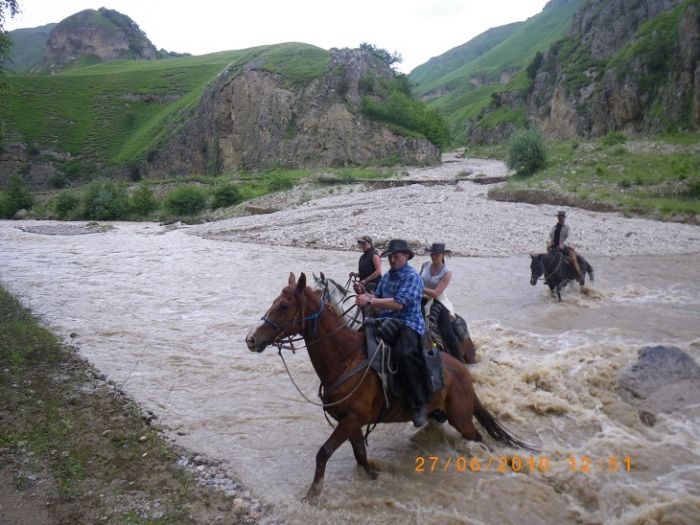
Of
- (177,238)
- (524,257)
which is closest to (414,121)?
(177,238)

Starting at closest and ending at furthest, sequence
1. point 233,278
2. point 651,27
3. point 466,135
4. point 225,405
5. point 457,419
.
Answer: point 457,419 → point 225,405 → point 233,278 → point 651,27 → point 466,135

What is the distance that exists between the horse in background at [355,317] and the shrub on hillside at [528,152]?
31562 mm

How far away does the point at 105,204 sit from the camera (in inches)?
1786

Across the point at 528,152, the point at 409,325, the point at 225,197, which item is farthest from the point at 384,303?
the point at 225,197

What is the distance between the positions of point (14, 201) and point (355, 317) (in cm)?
5737

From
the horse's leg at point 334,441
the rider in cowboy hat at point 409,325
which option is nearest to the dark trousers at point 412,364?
the rider in cowboy hat at point 409,325

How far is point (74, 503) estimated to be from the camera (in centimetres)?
485

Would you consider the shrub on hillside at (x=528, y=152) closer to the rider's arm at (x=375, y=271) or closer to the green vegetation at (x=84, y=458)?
the rider's arm at (x=375, y=271)

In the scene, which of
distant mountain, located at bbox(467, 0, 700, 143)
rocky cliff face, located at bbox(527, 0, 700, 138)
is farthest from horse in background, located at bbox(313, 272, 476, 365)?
rocky cliff face, located at bbox(527, 0, 700, 138)

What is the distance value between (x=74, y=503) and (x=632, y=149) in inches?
1559

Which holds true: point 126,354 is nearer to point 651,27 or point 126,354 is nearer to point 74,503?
point 74,503

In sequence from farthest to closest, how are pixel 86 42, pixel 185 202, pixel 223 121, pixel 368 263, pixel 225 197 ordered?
1. pixel 86 42
2. pixel 223 121
3. pixel 225 197
4. pixel 185 202
5. pixel 368 263

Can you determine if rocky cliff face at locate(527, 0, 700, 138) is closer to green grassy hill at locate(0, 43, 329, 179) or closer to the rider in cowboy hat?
green grassy hill at locate(0, 43, 329, 179)
